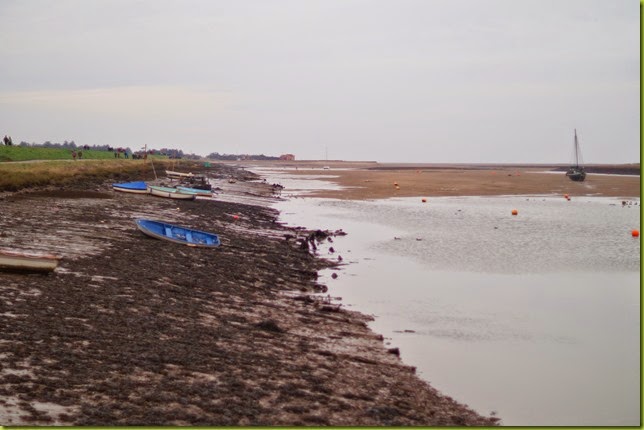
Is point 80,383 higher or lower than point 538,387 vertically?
higher

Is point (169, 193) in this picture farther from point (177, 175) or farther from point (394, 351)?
point (394, 351)

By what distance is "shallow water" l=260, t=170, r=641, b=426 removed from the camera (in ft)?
48.8

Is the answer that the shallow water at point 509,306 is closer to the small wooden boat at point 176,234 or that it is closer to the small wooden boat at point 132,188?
the small wooden boat at point 176,234

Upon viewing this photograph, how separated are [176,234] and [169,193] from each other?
73.5 feet

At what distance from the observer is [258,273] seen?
81.7 ft

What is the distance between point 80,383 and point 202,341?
3.77 meters

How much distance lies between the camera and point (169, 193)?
51.0m

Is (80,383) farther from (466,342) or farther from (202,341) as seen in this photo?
(466,342)

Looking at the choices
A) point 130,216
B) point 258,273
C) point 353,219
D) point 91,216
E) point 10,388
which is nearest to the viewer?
point 10,388

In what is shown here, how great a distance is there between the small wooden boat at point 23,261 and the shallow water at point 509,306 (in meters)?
9.15

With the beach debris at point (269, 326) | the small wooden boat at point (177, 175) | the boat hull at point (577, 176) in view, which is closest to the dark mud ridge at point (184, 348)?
the beach debris at point (269, 326)

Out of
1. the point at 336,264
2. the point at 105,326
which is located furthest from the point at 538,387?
the point at 336,264

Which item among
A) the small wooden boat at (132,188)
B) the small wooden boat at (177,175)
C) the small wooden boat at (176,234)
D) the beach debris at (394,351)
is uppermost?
the small wooden boat at (177,175)

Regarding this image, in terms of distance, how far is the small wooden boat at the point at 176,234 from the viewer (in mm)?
28672
